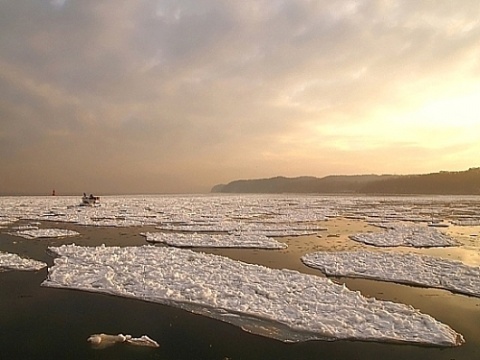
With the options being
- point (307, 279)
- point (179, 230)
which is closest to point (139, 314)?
point (307, 279)

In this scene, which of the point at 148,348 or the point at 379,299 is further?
the point at 379,299

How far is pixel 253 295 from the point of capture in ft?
28.5

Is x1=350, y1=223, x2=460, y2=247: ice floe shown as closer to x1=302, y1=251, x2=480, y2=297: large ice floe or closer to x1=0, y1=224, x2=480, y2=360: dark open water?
x1=302, y1=251, x2=480, y2=297: large ice floe

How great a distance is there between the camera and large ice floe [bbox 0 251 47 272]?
438 inches

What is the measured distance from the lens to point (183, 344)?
20.7ft

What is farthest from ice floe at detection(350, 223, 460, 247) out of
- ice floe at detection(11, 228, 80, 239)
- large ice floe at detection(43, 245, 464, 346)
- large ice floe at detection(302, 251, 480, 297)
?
ice floe at detection(11, 228, 80, 239)

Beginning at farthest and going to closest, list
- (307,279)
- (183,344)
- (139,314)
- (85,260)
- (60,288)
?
(85,260) < (307,279) < (60,288) < (139,314) < (183,344)

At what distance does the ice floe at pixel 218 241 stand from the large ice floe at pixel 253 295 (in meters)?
3.09

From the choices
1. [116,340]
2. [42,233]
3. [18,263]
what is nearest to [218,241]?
[18,263]

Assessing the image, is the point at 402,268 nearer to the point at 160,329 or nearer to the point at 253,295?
the point at 253,295

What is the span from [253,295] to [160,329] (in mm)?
2565

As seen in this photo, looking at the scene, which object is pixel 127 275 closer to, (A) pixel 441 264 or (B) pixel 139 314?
(B) pixel 139 314

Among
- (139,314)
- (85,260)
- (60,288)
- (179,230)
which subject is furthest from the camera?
(179,230)

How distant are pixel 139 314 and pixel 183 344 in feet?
5.72
